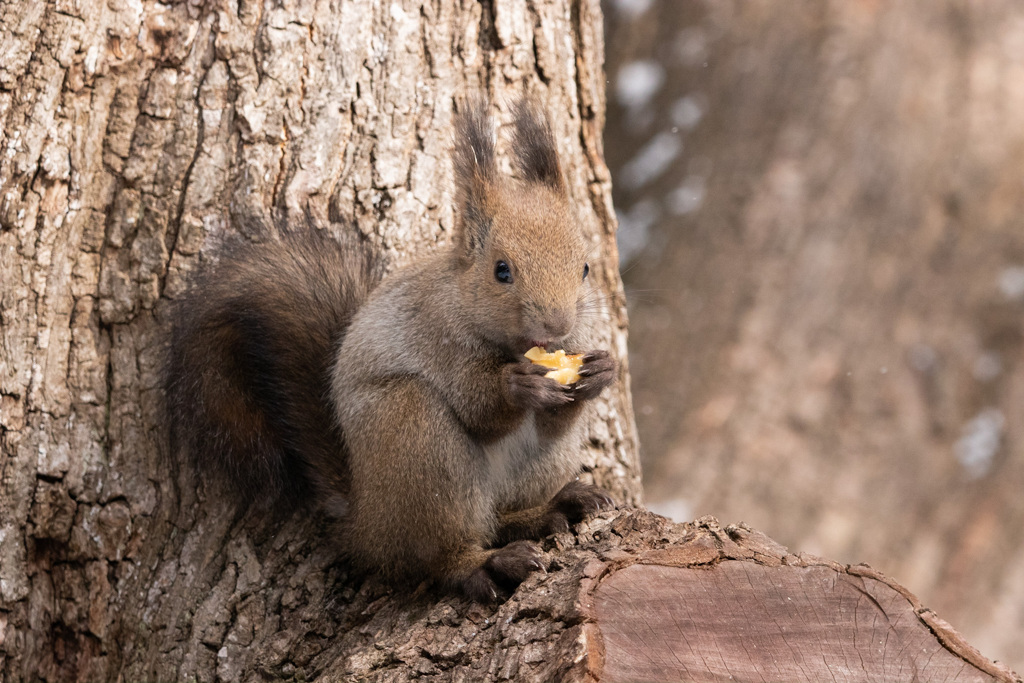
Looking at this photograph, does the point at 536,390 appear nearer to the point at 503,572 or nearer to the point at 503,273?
the point at 503,273

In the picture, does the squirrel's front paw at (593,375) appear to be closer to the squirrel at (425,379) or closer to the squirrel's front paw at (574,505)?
the squirrel at (425,379)

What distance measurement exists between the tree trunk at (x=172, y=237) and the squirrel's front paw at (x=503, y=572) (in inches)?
4.0

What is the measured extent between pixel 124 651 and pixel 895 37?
4.76m

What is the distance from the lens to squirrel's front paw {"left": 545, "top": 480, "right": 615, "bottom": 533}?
2.53 metres

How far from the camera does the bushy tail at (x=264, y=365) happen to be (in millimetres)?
2715

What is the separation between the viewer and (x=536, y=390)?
2.42m

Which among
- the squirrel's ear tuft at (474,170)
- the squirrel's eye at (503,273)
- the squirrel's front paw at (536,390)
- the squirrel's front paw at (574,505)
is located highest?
the squirrel's ear tuft at (474,170)

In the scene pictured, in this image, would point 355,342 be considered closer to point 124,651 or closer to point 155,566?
point 155,566

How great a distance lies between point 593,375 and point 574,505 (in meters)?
0.36

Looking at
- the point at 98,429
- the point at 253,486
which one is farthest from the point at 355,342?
the point at 98,429

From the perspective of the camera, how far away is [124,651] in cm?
272

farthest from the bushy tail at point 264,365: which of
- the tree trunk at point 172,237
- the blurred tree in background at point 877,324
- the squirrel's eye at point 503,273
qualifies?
the blurred tree in background at point 877,324

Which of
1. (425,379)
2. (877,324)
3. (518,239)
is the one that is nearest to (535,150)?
(518,239)

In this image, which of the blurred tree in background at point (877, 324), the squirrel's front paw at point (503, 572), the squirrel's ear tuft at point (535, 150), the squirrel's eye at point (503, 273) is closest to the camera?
the squirrel's front paw at point (503, 572)
